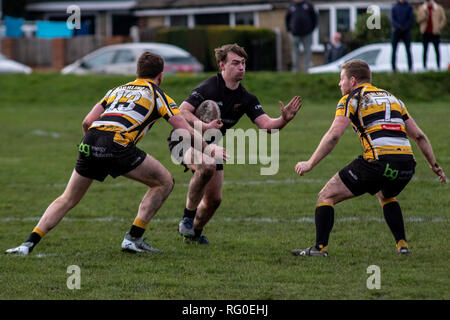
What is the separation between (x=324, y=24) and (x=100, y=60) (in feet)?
43.7

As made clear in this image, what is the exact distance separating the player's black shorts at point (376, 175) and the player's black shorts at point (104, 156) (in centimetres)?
188

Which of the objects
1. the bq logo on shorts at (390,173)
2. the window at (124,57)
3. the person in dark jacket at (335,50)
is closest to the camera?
the bq logo on shorts at (390,173)

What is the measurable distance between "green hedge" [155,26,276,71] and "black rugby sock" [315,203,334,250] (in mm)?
28760

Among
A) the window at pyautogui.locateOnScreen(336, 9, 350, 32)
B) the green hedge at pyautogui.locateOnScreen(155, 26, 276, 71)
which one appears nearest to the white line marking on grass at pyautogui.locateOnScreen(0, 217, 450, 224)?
the green hedge at pyautogui.locateOnScreen(155, 26, 276, 71)

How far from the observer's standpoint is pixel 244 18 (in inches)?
Result: 1618

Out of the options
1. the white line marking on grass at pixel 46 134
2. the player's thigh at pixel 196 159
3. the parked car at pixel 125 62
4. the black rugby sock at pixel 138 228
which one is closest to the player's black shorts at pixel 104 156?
the black rugby sock at pixel 138 228

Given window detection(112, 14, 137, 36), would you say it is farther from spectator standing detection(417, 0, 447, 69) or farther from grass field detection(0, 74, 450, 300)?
grass field detection(0, 74, 450, 300)

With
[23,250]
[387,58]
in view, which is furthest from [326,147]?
[387,58]

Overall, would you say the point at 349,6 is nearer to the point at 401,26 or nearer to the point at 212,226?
the point at 401,26

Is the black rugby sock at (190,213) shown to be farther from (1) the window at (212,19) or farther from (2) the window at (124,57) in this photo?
(1) the window at (212,19)

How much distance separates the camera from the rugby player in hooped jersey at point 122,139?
7449mm

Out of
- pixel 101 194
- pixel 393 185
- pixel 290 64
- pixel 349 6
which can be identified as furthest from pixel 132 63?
pixel 393 185

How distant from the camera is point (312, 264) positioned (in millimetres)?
7027

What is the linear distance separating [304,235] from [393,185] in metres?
1.60
